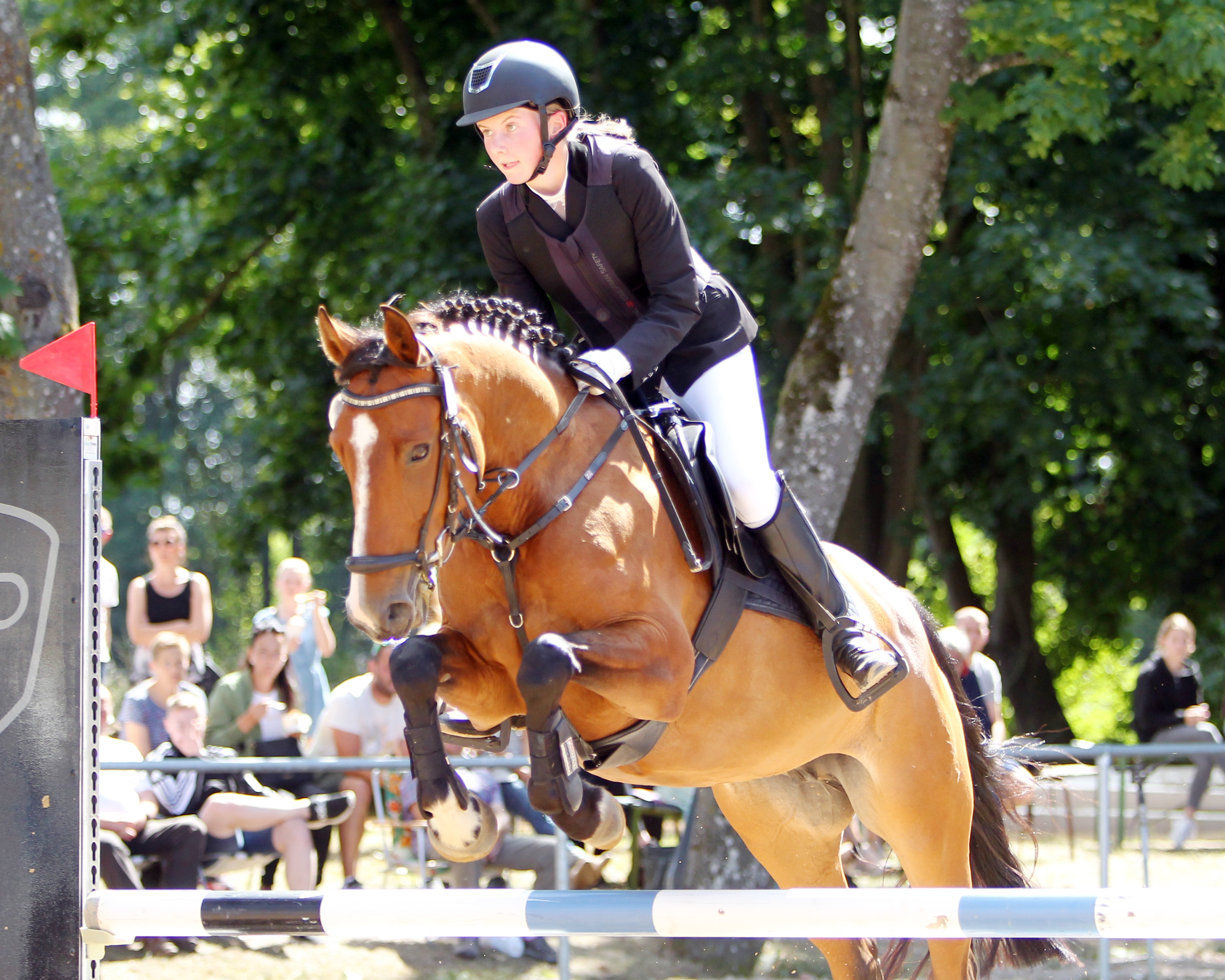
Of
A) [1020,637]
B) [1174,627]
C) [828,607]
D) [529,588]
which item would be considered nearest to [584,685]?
[529,588]

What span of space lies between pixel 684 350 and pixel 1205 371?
9.63 metres

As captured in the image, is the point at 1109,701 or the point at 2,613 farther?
the point at 1109,701

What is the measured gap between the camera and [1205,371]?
1177 cm

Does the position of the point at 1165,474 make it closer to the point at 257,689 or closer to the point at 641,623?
the point at 257,689

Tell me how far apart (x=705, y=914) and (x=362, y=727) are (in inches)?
181

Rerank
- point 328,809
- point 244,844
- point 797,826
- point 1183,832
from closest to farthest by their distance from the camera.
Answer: point 797,826, point 244,844, point 328,809, point 1183,832

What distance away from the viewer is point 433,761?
10.0 feet

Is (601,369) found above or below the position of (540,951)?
above

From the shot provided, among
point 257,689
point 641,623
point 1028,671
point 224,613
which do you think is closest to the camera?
point 641,623

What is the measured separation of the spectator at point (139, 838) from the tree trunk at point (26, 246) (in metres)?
1.47

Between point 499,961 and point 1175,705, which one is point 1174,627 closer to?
point 1175,705

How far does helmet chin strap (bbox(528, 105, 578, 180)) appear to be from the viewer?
3221 millimetres

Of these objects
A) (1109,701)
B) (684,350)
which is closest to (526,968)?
(684,350)

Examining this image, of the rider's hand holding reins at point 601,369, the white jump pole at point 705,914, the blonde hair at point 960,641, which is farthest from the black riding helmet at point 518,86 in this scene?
the blonde hair at point 960,641
